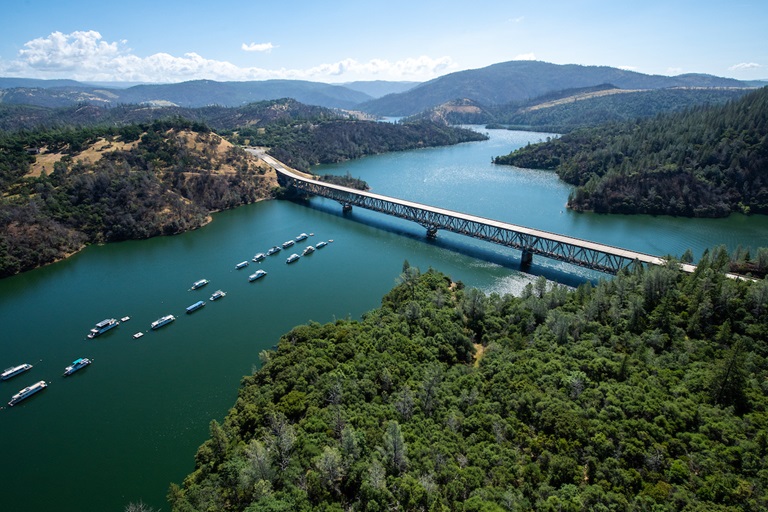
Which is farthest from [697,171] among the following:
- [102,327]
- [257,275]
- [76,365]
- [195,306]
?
[76,365]

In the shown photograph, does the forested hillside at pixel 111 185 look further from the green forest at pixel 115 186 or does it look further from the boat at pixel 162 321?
the boat at pixel 162 321

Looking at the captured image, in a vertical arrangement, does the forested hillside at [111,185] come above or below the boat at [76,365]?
above

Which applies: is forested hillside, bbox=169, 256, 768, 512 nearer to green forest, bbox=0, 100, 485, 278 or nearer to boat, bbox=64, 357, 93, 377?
boat, bbox=64, 357, 93, 377

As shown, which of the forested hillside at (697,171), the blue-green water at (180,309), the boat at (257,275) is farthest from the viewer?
the forested hillside at (697,171)

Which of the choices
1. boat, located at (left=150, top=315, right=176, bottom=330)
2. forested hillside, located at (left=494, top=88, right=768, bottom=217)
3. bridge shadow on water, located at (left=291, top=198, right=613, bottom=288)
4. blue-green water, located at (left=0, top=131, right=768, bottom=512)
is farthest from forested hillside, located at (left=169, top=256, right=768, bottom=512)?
forested hillside, located at (left=494, top=88, right=768, bottom=217)

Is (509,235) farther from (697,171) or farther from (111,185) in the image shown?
(111,185)

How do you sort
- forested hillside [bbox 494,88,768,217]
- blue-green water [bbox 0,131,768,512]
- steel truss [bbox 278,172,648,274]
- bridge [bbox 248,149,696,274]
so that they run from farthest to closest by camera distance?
1. forested hillside [bbox 494,88,768,217]
2. steel truss [bbox 278,172,648,274]
3. bridge [bbox 248,149,696,274]
4. blue-green water [bbox 0,131,768,512]

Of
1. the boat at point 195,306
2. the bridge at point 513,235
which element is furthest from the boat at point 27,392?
the bridge at point 513,235
